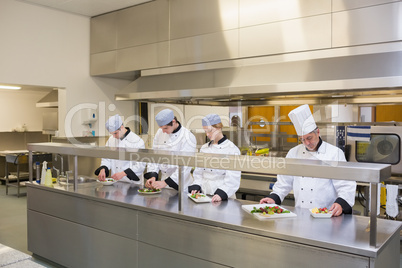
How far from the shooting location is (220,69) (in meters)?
4.27

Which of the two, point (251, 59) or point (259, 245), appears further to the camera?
point (251, 59)

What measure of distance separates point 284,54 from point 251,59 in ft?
1.31

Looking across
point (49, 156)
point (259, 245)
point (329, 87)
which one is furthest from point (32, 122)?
point (259, 245)

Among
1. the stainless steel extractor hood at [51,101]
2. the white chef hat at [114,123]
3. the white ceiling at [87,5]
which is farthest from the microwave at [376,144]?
the stainless steel extractor hood at [51,101]

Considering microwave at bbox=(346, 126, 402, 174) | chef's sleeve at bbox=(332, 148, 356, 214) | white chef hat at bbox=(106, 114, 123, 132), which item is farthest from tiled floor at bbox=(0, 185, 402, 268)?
chef's sleeve at bbox=(332, 148, 356, 214)

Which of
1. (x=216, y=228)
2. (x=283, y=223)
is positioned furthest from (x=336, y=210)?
(x=216, y=228)

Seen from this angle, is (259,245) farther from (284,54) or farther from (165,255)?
(284,54)

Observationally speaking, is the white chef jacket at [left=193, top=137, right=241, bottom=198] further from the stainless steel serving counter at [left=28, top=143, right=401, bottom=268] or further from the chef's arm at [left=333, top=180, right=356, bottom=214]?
the chef's arm at [left=333, top=180, right=356, bottom=214]

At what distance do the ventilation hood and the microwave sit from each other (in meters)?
0.35

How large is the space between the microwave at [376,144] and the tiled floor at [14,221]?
1.09 m

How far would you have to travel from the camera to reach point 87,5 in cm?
492

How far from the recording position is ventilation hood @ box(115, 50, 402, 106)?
320cm

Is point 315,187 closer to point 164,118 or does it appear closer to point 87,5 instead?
point 164,118

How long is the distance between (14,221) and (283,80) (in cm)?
404
